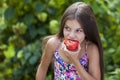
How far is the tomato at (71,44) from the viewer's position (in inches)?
120

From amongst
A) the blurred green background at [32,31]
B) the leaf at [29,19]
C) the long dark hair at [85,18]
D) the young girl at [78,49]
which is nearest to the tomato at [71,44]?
the young girl at [78,49]

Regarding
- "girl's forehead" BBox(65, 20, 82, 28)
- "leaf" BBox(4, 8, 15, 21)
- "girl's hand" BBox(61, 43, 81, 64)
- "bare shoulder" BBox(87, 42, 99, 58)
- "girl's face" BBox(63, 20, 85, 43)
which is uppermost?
"girl's forehead" BBox(65, 20, 82, 28)

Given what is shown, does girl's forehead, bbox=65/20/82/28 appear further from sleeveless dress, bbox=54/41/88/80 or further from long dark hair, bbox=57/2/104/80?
sleeveless dress, bbox=54/41/88/80

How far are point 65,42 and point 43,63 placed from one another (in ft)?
1.40

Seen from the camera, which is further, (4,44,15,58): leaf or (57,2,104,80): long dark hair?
(4,44,15,58): leaf

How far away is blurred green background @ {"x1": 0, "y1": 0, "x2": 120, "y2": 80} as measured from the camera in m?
4.68

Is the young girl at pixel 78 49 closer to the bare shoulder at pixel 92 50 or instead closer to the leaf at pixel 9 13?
the bare shoulder at pixel 92 50

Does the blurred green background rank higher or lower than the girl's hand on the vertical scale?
lower

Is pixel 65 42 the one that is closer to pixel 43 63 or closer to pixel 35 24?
pixel 43 63

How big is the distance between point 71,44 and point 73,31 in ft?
0.31

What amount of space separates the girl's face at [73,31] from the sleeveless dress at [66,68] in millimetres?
230

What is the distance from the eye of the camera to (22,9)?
5.06 m

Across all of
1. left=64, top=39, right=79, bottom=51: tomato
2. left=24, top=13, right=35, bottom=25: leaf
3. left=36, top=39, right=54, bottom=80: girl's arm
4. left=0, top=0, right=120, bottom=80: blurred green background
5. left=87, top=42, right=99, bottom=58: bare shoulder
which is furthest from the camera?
left=24, top=13, right=35, bottom=25: leaf

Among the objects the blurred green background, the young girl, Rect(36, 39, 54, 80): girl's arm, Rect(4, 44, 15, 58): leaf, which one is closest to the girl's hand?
the young girl
